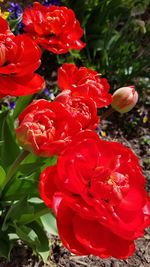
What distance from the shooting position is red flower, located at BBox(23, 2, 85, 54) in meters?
1.36

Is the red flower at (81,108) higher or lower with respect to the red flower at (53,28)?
lower

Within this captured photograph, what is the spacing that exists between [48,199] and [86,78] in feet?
1.29

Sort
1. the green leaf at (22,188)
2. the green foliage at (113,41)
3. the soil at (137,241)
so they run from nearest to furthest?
the green leaf at (22,188) < the soil at (137,241) < the green foliage at (113,41)

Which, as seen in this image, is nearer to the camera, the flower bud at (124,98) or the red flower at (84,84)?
the red flower at (84,84)

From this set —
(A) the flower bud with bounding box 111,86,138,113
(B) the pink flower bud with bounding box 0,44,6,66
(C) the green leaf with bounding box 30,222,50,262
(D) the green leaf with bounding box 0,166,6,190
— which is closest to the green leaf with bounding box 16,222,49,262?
(C) the green leaf with bounding box 30,222,50,262

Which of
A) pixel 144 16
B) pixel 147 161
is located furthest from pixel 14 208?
pixel 144 16

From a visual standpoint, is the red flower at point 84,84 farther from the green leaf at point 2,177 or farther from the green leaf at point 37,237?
the green leaf at point 37,237

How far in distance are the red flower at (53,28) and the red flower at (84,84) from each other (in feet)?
0.30

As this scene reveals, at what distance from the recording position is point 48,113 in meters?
1.05

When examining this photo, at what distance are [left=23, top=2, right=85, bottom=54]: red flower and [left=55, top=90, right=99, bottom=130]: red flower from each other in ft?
0.80

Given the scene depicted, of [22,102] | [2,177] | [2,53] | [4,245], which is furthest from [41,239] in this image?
[2,53]

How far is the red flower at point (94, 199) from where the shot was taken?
3.17 ft

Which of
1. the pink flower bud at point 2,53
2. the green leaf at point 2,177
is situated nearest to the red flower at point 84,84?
the pink flower bud at point 2,53

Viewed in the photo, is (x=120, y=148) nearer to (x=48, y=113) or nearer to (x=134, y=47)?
(x=48, y=113)
